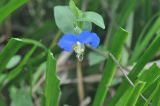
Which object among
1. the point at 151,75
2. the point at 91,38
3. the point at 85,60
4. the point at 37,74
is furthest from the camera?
the point at 85,60

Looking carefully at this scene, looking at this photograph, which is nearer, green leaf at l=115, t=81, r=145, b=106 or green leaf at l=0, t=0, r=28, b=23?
green leaf at l=115, t=81, r=145, b=106

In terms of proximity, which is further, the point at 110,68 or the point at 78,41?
the point at 110,68

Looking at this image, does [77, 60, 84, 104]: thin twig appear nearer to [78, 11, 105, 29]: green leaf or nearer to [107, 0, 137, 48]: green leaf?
[107, 0, 137, 48]: green leaf

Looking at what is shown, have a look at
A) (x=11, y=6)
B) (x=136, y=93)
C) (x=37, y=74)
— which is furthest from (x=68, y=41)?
(x=37, y=74)

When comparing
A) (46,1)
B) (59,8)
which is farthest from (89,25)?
(46,1)

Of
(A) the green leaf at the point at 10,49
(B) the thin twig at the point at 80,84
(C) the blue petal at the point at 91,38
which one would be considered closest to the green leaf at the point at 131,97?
(C) the blue petal at the point at 91,38

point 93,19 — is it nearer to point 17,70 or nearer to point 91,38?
point 91,38

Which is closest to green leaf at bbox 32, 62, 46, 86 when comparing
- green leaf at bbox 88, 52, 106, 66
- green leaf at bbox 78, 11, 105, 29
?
green leaf at bbox 88, 52, 106, 66

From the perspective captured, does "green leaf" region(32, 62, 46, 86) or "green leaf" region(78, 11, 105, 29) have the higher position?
"green leaf" region(78, 11, 105, 29)
